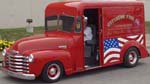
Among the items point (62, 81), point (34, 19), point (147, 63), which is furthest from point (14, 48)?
point (34, 19)

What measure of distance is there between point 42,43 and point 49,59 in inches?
18.9

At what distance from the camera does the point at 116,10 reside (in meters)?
11.8

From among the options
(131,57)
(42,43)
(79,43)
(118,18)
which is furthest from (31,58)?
(131,57)

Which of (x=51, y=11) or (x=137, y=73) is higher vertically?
(x=51, y=11)

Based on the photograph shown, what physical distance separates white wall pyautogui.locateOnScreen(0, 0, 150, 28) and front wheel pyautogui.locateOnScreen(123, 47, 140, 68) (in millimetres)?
9412

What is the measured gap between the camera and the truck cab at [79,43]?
10.1 metres

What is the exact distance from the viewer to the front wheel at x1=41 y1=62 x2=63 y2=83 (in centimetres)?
1017

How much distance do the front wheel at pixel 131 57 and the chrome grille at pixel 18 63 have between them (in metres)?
3.45

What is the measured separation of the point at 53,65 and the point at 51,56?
27 cm

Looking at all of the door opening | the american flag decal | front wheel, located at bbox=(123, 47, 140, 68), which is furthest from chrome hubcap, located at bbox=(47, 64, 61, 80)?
front wheel, located at bbox=(123, 47, 140, 68)

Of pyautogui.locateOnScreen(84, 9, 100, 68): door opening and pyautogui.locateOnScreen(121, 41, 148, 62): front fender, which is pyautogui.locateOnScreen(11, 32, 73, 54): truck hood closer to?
pyautogui.locateOnScreen(84, 9, 100, 68): door opening

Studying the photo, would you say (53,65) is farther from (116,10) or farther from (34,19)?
(34,19)

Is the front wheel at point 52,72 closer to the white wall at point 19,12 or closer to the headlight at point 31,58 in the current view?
the headlight at point 31,58

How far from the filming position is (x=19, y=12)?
2069 cm
